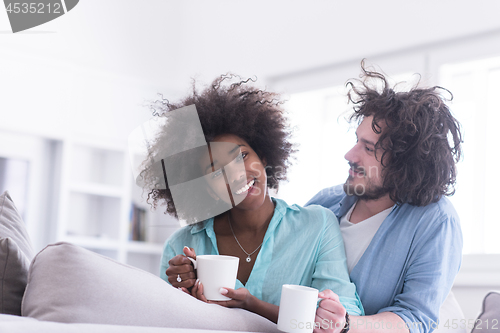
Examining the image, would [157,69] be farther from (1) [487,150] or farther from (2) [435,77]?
(1) [487,150]

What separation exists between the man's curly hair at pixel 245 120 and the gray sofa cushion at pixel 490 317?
79 cm

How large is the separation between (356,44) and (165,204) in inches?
85.9

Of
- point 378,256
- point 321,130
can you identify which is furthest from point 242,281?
point 321,130

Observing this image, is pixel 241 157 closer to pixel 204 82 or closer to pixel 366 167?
pixel 366 167

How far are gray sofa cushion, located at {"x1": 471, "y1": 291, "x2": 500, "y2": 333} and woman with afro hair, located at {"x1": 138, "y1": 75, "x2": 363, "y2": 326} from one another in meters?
0.39

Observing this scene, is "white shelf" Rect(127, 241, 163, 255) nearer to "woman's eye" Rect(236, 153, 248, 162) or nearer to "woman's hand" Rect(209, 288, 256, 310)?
"woman's eye" Rect(236, 153, 248, 162)

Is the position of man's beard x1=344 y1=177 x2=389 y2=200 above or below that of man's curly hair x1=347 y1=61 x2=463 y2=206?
below

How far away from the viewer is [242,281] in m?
1.47

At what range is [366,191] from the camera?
1.62 meters

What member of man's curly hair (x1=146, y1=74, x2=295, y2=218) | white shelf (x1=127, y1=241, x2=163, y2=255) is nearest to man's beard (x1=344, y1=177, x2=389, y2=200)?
man's curly hair (x1=146, y1=74, x2=295, y2=218)

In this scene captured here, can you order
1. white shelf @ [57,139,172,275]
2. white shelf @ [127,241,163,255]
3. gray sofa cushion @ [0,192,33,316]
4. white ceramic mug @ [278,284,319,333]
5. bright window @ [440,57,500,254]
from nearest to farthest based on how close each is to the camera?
gray sofa cushion @ [0,192,33,316] < white ceramic mug @ [278,284,319,333] < bright window @ [440,57,500,254] < white shelf @ [57,139,172,275] < white shelf @ [127,241,163,255]

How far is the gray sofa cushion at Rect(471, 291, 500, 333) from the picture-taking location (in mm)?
1383

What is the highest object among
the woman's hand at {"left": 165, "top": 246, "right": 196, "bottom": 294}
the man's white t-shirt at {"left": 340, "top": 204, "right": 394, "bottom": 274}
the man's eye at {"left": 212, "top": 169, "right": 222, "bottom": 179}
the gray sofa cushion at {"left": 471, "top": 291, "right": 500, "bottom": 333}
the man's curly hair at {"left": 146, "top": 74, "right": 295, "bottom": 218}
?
the man's curly hair at {"left": 146, "top": 74, "right": 295, "bottom": 218}

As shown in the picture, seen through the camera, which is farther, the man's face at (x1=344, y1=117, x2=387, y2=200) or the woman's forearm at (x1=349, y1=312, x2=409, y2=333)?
the man's face at (x1=344, y1=117, x2=387, y2=200)
